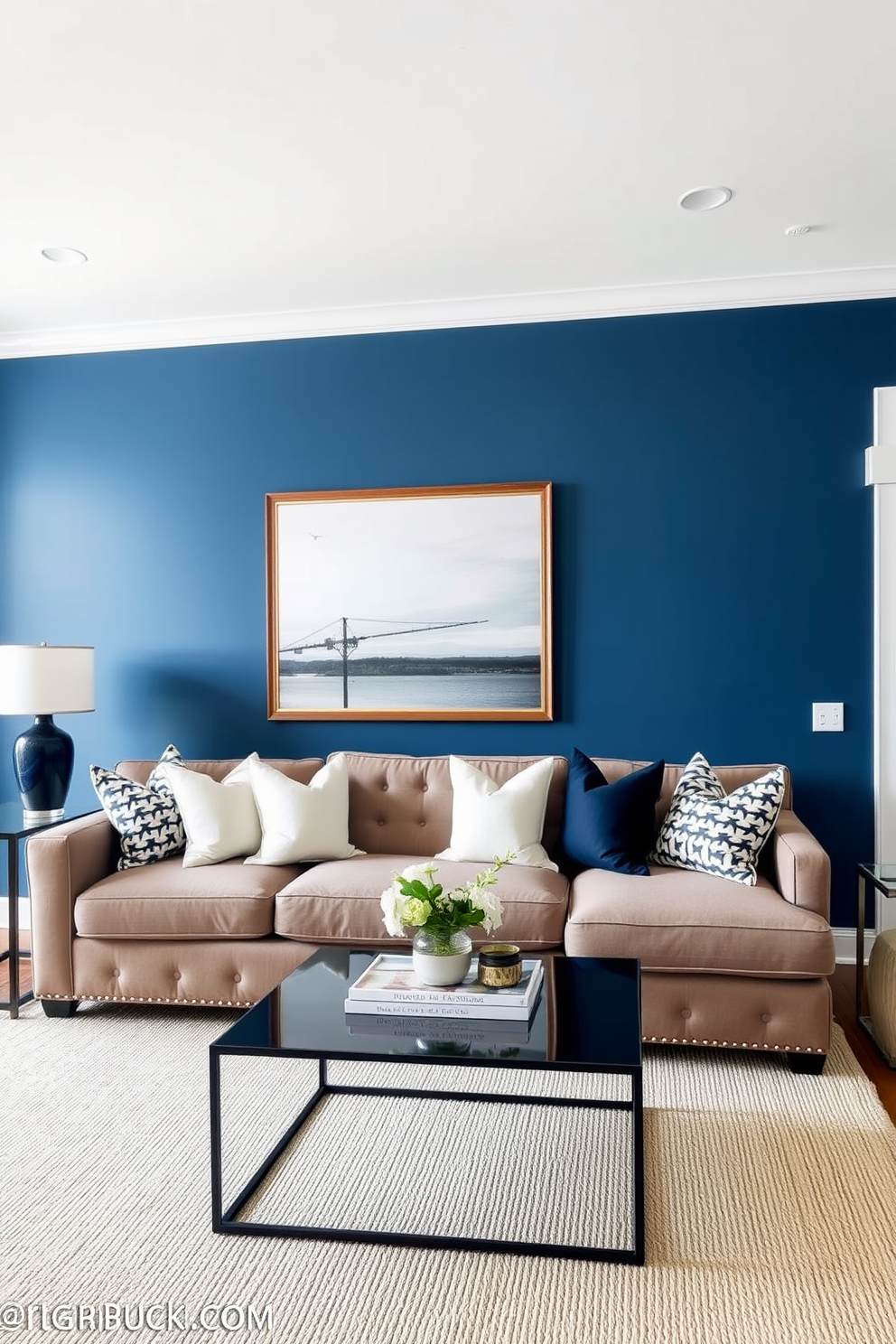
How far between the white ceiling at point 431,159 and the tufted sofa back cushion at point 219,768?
1854mm

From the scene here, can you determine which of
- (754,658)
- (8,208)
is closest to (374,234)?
(8,208)

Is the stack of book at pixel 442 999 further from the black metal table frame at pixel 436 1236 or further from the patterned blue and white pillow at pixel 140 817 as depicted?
the patterned blue and white pillow at pixel 140 817

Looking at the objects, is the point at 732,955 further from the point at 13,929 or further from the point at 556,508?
the point at 13,929

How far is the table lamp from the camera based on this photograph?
3.74 metres

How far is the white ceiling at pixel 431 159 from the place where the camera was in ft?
7.59

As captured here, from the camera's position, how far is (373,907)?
10.3 ft

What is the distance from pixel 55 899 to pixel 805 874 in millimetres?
2411

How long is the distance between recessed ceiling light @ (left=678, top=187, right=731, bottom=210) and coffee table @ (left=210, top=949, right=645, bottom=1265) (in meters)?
2.39

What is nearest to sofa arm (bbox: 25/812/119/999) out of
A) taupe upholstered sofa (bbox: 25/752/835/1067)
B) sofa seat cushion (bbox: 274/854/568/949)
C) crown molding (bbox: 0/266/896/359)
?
taupe upholstered sofa (bbox: 25/752/835/1067)

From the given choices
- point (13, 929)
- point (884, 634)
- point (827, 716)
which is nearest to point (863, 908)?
point (827, 716)

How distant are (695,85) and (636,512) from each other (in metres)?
1.71

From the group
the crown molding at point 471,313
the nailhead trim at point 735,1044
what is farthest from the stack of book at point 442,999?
the crown molding at point 471,313

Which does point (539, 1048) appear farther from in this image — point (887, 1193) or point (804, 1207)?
point (887, 1193)

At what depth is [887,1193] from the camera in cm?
222
